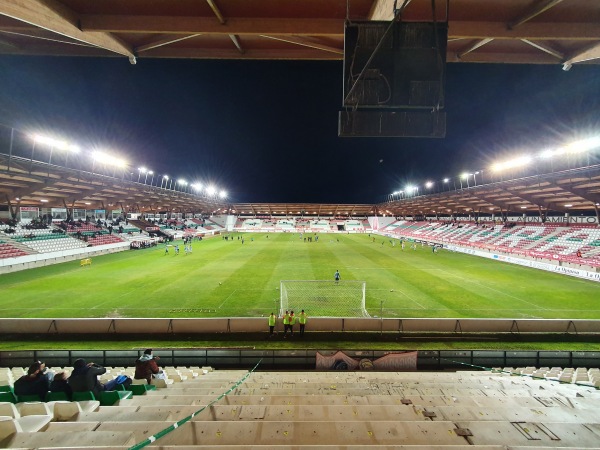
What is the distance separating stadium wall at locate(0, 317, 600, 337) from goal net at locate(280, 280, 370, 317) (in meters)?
1.68

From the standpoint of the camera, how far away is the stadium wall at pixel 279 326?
1131 centimetres

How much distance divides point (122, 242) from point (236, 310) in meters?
32.6

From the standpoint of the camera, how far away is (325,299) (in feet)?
53.8

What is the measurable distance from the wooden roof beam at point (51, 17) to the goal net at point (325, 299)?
1193cm

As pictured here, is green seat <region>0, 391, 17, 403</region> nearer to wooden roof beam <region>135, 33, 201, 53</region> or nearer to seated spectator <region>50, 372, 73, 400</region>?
seated spectator <region>50, 372, 73, 400</region>

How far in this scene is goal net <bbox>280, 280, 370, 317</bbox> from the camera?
14189 millimetres

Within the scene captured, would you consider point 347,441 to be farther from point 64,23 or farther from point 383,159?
point 383,159

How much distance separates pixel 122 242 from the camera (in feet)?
127

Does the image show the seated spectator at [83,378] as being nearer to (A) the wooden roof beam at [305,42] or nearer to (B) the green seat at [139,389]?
(B) the green seat at [139,389]

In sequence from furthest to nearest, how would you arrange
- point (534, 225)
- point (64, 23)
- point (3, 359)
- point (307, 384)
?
point (534, 225) < point (3, 359) < point (307, 384) < point (64, 23)

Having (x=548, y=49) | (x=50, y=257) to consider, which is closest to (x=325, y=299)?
(x=548, y=49)

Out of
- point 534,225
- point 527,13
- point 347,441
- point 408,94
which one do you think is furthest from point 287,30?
point 534,225

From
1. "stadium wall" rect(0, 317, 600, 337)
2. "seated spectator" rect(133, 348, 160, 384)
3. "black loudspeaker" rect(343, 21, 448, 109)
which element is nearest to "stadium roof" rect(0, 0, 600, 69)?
"black loudspeaker" rect(343, 21, 448, 109)

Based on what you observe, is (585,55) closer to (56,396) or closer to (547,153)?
(56,396)
